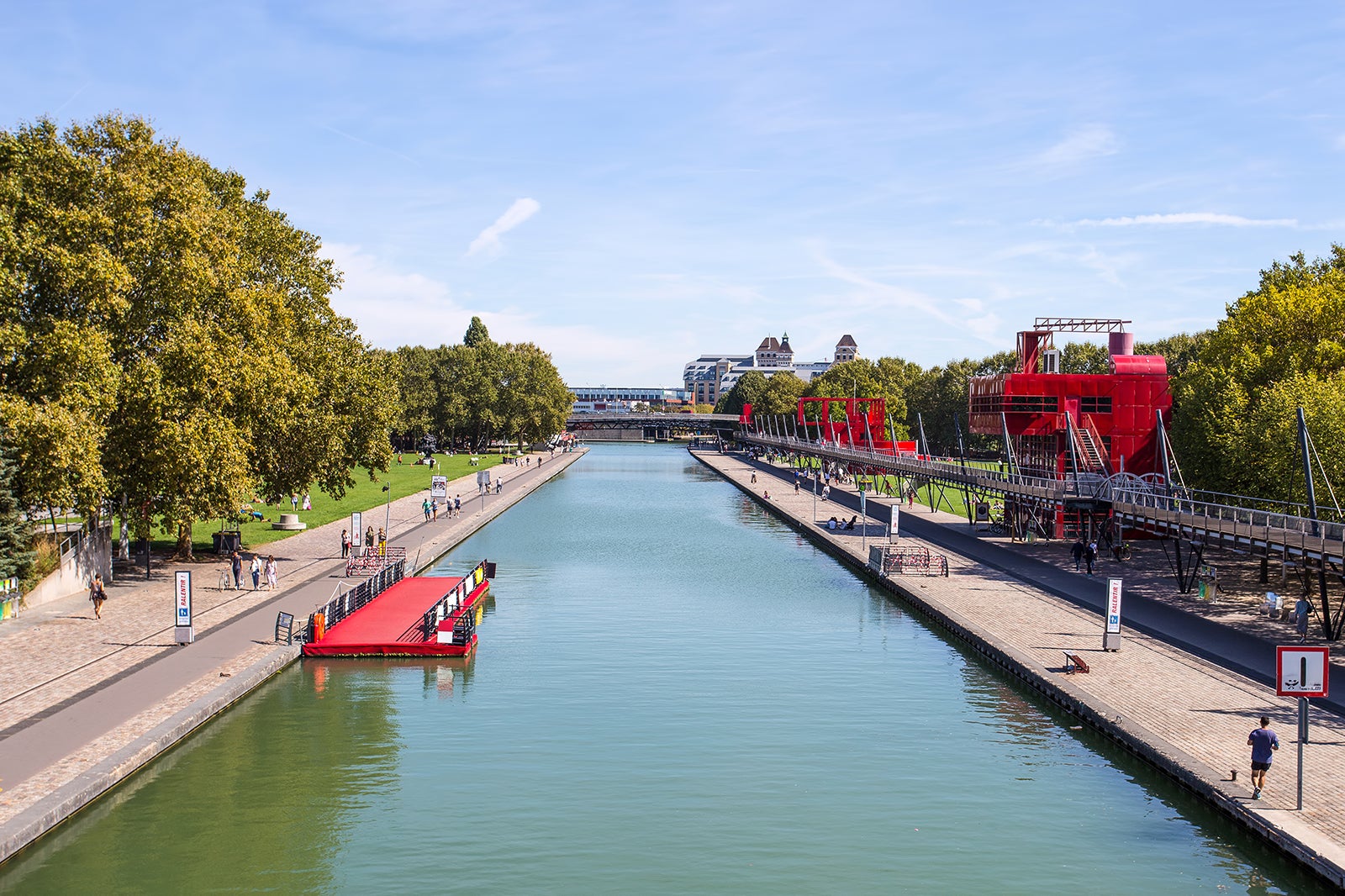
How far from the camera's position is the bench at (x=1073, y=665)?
29.7 metres

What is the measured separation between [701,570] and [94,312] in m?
28.5

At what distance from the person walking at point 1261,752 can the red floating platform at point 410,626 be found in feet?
70.0

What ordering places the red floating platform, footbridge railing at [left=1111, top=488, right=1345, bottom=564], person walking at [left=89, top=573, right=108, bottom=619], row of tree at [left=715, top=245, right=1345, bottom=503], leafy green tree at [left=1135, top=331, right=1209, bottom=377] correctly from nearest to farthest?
footbridge railing at [left=1111, top=488, right=1345, bottom=564] → the red floating platform → person walking at [left=89, top=573, right=108, bottom=619] → row of tree at [left=715, top=245, right=1345, bottom=503] → leafy green tree at [left=1135, top=331, right=1209, bottom=377]

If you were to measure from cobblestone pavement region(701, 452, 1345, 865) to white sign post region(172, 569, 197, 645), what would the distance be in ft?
75.5

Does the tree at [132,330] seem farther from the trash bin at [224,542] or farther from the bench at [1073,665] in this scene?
the bench at [1073,665]

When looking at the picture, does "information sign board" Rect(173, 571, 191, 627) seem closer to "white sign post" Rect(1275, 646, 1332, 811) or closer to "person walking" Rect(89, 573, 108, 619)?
"person walking" Rect(89, 573, 108, 619)

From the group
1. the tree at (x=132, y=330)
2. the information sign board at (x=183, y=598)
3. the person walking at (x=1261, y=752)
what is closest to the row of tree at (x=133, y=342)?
the tree at (x=132, y=330)

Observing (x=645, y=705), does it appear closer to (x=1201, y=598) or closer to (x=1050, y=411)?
(x=1201, y=598)

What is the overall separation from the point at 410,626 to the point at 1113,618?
21.1 m

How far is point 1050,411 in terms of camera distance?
62125 millimetres

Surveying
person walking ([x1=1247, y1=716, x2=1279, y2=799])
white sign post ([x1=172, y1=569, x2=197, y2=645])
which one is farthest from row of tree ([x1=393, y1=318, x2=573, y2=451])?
person walking ([x1=1247, y1=716, x2=1279, y2=799])

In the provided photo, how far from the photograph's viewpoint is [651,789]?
22750 millimetres

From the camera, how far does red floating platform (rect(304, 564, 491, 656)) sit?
108 feet

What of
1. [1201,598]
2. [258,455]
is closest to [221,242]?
[258,455]
